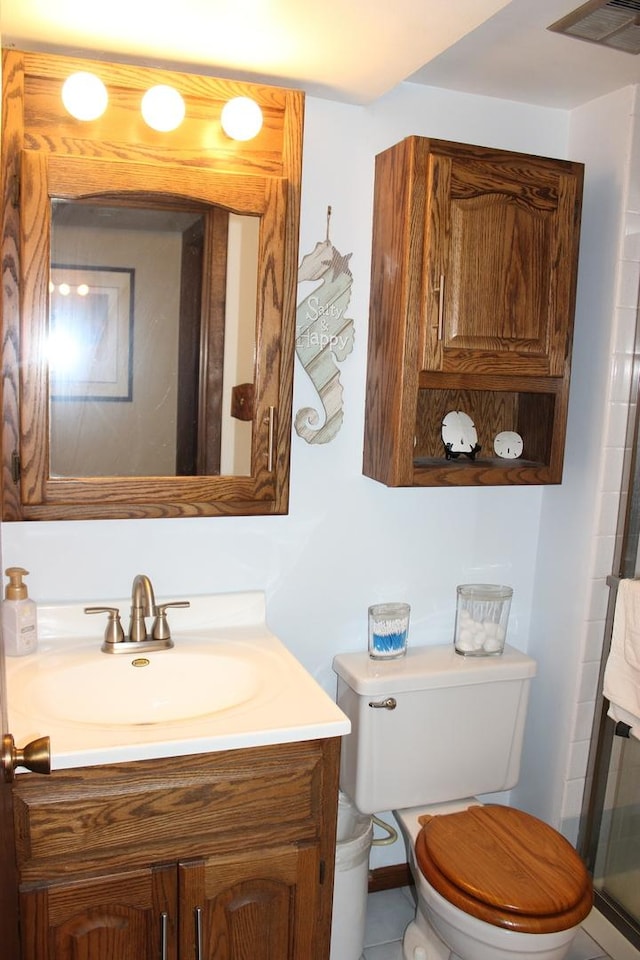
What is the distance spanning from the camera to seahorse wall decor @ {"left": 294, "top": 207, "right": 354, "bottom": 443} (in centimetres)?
191

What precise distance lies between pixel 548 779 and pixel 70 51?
2100 mm

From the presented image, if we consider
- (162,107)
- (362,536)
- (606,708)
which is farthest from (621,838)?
(162,107)

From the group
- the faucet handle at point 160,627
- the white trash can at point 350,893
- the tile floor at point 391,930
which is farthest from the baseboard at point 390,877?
the faucet handle at point 160,627

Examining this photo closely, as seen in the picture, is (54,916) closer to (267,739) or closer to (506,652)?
(267,739)

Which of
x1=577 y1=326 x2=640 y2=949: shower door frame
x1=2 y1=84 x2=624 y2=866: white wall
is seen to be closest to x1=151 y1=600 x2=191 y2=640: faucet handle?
x1=2 y1=84 x2=624 y2=866: white wall

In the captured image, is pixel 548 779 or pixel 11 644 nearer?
pixel 11 644

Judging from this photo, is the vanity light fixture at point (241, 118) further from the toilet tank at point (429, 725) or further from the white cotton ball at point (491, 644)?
the white cotton ball at point (491, 644)

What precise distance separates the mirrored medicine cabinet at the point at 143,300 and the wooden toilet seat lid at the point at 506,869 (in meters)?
0.82

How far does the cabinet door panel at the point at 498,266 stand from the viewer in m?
1.77

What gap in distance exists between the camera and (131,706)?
5.42 ft

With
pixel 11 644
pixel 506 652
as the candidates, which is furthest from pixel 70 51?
pixel 506 652

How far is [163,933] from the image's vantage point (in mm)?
1433

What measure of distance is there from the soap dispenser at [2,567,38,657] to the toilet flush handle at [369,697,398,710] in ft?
2.56

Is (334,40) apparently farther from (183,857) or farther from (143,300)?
(183,857)
